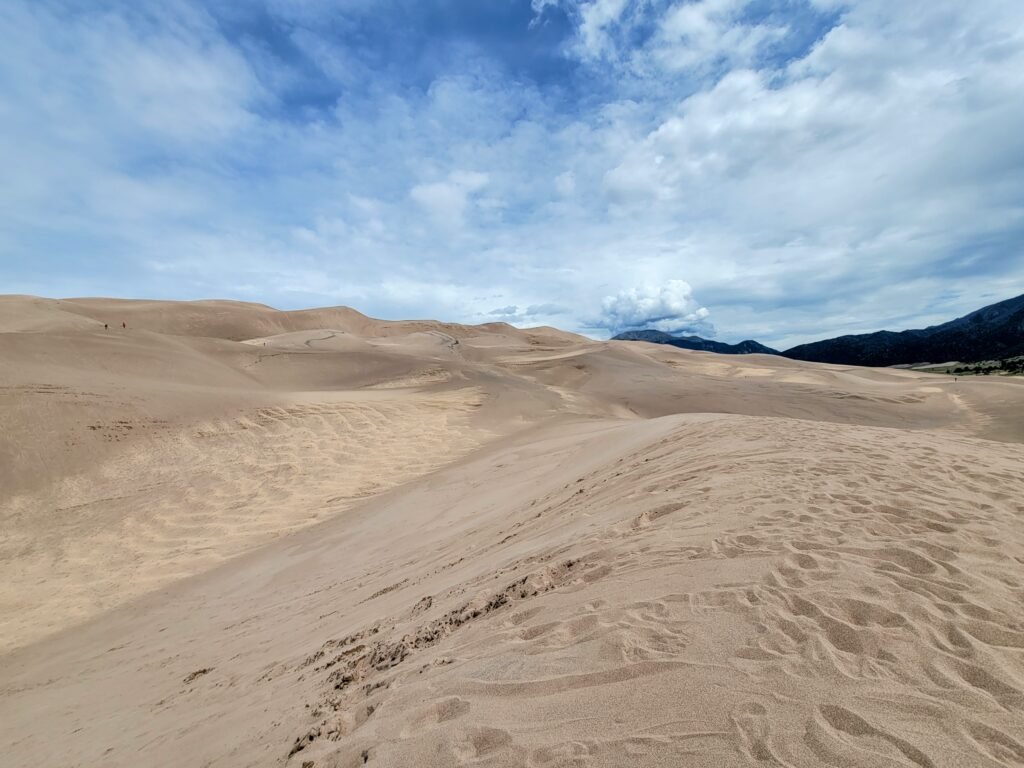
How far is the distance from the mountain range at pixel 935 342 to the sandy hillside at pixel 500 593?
7382cm

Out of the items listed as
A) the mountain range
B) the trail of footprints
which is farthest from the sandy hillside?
the mountain range

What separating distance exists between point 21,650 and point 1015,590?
28.7ft

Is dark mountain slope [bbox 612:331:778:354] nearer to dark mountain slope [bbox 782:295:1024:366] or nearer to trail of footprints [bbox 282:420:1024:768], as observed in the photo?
dark mountain slope [bbox 782:295:1024:366]

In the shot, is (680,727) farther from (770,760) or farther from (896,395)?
(896,395)

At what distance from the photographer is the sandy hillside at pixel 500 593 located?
205 cm

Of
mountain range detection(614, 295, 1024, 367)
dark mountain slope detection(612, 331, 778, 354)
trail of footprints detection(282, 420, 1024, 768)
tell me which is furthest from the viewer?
dark mountain slope detection(612, 331, 778, 354)

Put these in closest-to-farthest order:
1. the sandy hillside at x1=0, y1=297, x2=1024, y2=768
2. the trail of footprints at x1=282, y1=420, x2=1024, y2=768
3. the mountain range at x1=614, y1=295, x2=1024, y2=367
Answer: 1. the trail of footprints at x1=282, y1=420, x2=1024, y2=768
2. the sandy hillside at x1=0, y1=297, x2=1024, y2=768
3. the mountain range at x1=614, y1=295, x2=1024, y2=367

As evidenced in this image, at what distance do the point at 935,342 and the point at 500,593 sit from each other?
95.3 metres

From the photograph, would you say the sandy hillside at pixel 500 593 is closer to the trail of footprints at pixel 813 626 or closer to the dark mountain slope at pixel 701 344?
the trail of footprints at pixel 813 626

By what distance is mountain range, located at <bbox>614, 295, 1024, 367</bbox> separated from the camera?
66.2 meters

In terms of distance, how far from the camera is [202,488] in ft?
31.3

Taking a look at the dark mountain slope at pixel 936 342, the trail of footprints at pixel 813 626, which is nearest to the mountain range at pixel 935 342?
the dark mountain slope at pixel 936 342

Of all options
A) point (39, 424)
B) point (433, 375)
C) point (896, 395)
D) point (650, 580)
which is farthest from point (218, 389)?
point (896, 395)

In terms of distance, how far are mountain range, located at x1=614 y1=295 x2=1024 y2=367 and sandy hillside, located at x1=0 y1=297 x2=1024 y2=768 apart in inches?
2906
